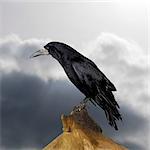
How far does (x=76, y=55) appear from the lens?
299cm

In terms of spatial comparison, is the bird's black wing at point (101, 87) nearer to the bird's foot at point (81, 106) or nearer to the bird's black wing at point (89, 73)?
the bird's black wing at point (89, 73)

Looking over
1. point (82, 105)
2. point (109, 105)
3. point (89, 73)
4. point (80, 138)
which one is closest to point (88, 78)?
point (89, 73)

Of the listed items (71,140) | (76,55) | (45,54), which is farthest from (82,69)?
(71,140)

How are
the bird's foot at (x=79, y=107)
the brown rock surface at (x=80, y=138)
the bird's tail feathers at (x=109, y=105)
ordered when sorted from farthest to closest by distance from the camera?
the bird's tail feathers at (x=109, y=105)
the bird's foot at (x=79, y=107)
the brown rock surface at (x=80, y=138)

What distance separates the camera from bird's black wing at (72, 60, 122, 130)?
288 centimetres

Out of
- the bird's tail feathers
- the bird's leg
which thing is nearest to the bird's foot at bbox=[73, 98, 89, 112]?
the bird's leg

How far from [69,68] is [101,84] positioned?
0.35m

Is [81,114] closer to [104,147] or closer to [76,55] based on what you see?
[104,147]

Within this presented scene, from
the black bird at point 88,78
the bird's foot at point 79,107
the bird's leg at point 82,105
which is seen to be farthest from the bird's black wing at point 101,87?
the bird's foot at point 79,107

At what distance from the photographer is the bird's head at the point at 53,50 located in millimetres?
3002

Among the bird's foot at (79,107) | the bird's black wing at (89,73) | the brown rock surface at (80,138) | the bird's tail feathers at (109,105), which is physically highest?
the bird's black wing at (89,73)

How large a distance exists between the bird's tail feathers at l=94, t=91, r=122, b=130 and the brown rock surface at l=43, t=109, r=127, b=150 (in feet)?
1.65

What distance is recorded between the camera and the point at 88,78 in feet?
9.81

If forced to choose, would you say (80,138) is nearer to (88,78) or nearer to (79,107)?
(79,107)
